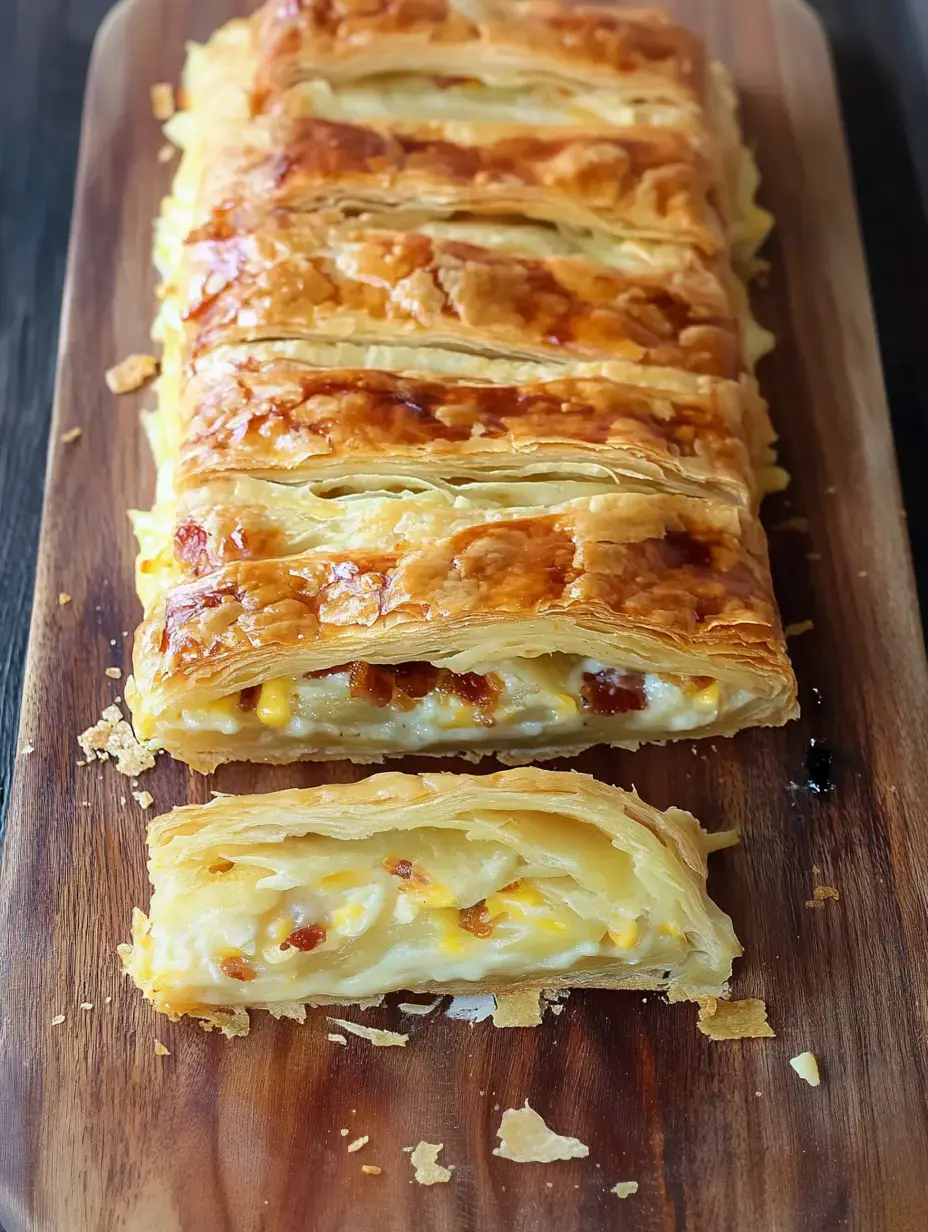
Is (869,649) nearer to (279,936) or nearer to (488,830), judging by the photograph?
(488,830)

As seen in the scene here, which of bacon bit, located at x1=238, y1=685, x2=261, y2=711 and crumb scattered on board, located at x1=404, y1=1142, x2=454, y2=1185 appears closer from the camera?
crumb scattered on board, located at x1=404, y1=1142, x2=454, y2=1185

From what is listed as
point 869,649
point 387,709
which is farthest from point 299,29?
point 869,649

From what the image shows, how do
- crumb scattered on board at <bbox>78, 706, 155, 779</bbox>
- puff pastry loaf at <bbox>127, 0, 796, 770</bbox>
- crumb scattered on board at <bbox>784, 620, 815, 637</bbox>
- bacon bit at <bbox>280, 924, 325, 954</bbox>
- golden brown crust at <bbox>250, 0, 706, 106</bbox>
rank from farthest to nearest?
golden brown crust at <bbox>250, 0, 706, 106</bbox>, crumb scattered on board at <bbox>784, 620, 815, 637</bbox>, crumb scattered on board at <bbox>78, 706, 155, 779</bbox>, puff pastry loaf at <bbox>127, 0, 796, 770</bbox>, bacon bit at <bbox>280, 924, 325, 954</bbox>

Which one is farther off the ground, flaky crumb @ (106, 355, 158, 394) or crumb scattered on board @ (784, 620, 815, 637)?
flaky crumb @ (106, 355, 158, 394)

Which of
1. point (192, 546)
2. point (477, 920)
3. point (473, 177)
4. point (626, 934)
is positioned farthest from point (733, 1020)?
point (473, 177)

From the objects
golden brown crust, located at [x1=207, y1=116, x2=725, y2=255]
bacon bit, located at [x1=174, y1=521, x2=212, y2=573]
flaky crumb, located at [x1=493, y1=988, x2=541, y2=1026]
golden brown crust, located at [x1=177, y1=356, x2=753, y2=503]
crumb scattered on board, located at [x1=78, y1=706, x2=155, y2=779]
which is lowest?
flaky crumb, located at [x1=493, y1=988, x2=541, y2=1026]

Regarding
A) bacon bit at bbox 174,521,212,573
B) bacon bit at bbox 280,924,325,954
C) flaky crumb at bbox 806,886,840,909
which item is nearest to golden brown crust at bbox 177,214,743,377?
bacon bit at bbox 174,521,212,573

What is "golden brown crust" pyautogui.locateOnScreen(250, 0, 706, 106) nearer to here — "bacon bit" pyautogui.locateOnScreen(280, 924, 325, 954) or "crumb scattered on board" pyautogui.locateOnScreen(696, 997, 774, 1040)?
"bacon bit" pyautogui.locateOnScreen(280, 924, 325, 954)

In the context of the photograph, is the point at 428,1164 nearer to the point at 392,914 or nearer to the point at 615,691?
the point at 392,914

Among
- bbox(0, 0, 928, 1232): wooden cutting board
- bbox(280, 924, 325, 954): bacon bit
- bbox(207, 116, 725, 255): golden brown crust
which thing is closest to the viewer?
bbox(0, 0, 928, 1232): wooden cutting board
